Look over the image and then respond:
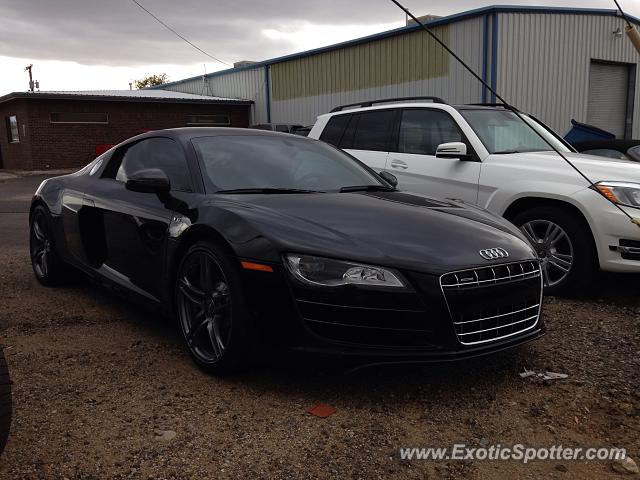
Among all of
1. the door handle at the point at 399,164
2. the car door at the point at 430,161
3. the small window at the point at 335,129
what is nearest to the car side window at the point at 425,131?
the car door at the point at 430,161

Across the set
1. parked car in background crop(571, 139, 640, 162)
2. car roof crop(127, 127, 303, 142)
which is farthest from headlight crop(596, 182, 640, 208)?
parked car in background crop(571, 139, 640, 162)

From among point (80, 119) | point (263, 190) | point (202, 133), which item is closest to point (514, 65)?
point (202, 133)

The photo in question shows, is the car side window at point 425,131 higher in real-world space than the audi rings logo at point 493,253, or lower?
higher

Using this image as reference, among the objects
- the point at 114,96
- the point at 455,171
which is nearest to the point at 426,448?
the point at 455,171

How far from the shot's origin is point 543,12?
51.0 feet

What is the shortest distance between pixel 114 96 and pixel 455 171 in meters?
22.1

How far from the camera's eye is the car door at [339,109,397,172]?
258 inches

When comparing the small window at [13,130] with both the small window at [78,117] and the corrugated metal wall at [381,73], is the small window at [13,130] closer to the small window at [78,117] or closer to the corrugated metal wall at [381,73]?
the small window at [78,117]

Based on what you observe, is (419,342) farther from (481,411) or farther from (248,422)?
(248,422)

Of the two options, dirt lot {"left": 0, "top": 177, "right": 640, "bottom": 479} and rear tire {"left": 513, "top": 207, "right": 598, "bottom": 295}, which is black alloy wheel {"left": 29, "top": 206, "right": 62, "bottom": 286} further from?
rear tire {"left": 513, "top": 207, "right": 598, "bottom": 295}

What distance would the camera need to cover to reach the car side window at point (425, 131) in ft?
19.7

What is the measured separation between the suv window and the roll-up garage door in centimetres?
1587

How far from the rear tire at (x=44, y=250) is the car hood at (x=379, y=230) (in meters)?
2.47

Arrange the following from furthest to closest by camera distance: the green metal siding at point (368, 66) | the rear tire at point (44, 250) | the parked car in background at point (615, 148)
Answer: the green metal siding at point (368, 66), the parked car in background at point (615, 148), the rear tire at point (44, 250)
